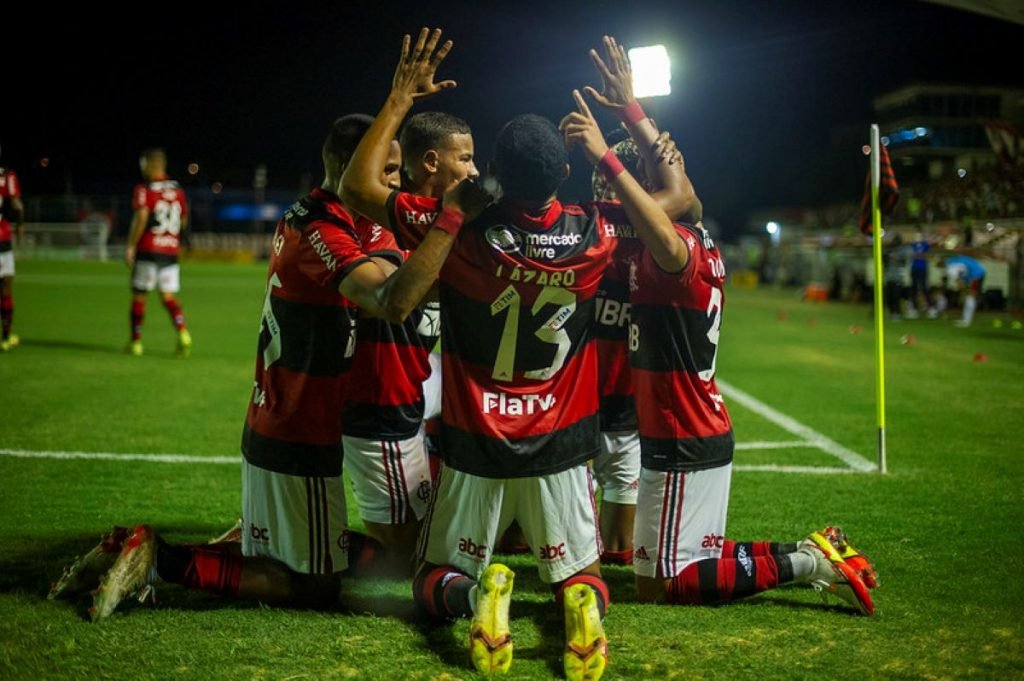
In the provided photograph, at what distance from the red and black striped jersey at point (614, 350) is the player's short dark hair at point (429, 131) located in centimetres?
99

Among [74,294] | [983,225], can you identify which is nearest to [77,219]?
[74,294]

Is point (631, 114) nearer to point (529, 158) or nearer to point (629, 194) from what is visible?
point (629, 194)

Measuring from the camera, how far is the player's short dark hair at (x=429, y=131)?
434cm

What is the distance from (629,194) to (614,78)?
734 millimetres

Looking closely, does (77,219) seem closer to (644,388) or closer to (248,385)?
(248,385)

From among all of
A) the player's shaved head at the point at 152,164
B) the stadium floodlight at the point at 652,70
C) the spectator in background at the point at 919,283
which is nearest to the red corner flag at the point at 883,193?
the stadium floodlight at the point at 652,70

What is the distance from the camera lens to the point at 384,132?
3.70m

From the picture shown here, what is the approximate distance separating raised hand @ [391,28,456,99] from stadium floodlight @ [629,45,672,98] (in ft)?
3.24

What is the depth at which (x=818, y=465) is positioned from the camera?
752cm

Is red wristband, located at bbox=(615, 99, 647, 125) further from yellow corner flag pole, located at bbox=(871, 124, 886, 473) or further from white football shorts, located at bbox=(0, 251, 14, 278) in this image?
white football shorts, located at bbox=(0, 251, 14, 278)

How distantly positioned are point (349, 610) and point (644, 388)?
5.40 feet

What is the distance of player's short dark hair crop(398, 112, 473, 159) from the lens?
4.34 metres

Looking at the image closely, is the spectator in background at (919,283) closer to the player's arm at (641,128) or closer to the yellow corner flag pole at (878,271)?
the yellow corner flag pole at (878,271)

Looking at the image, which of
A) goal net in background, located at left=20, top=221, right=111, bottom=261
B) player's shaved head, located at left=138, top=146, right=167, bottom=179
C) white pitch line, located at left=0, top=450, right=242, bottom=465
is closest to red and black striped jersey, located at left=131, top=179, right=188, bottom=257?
player's shaved head, located at left=138, top=146, right=167, bottom=179
